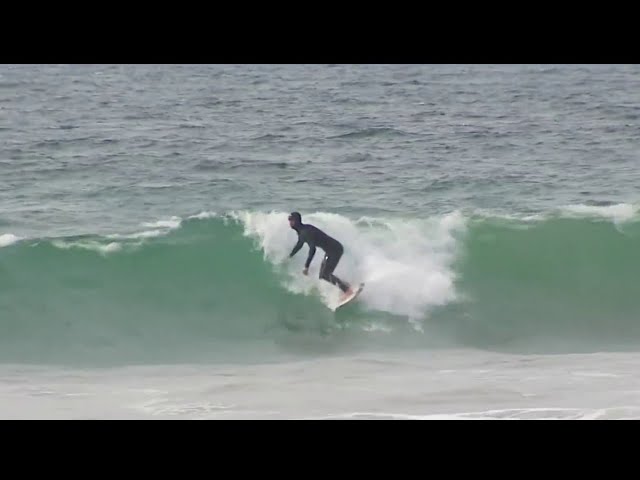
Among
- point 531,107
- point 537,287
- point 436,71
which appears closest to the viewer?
point 537,287

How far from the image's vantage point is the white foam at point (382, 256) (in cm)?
1207

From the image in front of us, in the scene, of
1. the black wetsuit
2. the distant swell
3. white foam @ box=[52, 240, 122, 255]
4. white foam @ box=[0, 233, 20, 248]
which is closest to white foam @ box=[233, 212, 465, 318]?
the black wetsuit

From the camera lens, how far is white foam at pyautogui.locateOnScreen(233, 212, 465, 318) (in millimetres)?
12070

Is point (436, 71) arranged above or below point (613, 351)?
above

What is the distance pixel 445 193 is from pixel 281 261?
9.00ft

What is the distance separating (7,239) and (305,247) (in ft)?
11.4

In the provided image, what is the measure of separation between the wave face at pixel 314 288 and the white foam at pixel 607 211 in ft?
0.08

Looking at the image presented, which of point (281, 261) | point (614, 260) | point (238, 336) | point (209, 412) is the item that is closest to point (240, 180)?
point (281, 261)

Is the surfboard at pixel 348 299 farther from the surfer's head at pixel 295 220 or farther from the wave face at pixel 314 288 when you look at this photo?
the surfer's head at pixel 295 220

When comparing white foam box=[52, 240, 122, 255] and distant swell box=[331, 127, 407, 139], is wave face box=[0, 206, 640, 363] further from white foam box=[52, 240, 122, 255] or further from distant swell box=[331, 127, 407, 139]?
distant swell box=[331, 127, 407, 139]

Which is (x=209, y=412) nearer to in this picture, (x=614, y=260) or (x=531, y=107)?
(x=614, y=260)

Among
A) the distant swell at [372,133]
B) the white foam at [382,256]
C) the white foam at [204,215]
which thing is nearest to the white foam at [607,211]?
the white foam at [382,256]

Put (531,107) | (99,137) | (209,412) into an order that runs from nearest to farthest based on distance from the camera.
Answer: (209,412), (99,137), (531,107)

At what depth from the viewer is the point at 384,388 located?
995 cm
